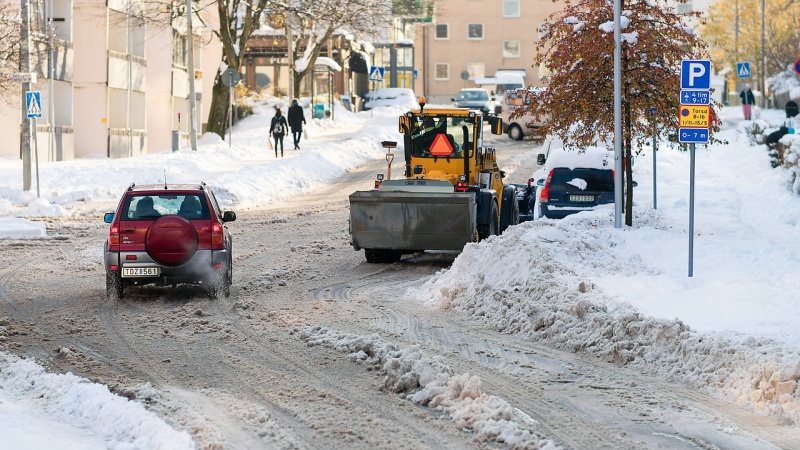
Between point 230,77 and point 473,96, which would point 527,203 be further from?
point 473,96

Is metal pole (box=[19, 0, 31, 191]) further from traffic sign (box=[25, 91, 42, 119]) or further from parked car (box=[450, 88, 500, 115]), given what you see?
parked car (box=[450, 88, 500, 115])

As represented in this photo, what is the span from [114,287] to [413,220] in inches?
196

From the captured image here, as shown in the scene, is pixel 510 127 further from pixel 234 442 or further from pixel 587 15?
pixel 234 442

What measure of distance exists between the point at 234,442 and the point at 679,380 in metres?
4.00

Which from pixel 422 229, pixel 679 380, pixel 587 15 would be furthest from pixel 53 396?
pixel 587 15

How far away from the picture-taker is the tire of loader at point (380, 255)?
755 inches

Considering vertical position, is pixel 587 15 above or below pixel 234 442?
above

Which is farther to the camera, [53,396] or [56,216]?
[56,216]

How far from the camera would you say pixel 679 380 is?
10430 mm

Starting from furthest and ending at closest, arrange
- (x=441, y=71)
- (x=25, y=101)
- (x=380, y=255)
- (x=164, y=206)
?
1. (x=441, y=71)
2. (x=25, y=101)
3. (x=380, y=255)
4. (x=164, y=206)

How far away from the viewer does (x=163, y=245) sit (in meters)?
14.8

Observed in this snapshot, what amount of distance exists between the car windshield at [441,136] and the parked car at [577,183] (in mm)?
4235

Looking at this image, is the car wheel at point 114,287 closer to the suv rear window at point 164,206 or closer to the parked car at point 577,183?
the suv rear window at point 164,206

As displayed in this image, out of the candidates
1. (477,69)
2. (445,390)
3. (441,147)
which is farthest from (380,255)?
(477,69)
